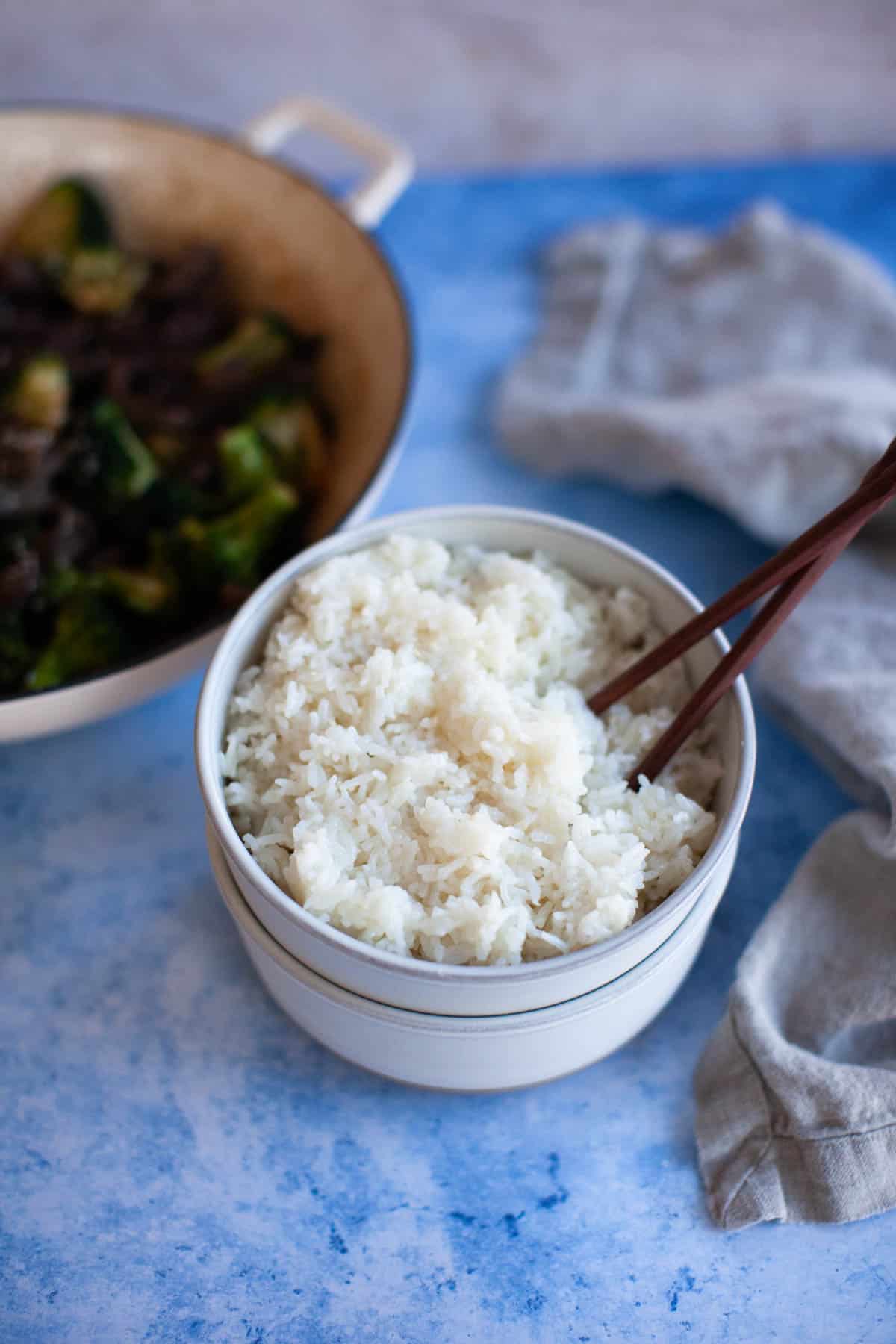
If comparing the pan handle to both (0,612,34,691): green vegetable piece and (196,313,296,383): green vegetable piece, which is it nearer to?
(196,313,296,383): green vegetable piece

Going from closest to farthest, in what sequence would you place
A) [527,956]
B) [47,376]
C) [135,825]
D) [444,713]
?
[527,956] → [444,713] → [135,825] → [47,376]

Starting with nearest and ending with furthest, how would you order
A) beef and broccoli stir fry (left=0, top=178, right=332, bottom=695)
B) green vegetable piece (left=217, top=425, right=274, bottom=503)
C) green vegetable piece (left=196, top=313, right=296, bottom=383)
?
1. beef and broccoli stir fry (left=0, top=178, right=332, bottom=695)
2. green vegetable piece (left=217, top=425, right=274, bottom=503)
3. green vegetable piece (left=196, top=313, right=296, bottom=383)

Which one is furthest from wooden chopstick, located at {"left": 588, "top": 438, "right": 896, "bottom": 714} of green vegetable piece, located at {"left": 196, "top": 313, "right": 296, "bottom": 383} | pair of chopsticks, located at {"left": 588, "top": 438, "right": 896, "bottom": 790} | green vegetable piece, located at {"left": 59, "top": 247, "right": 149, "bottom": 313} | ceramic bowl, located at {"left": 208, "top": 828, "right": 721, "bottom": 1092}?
green vegetable piece, located at {"left": 59, "top": 247, "right": 149, "bottom": 313}

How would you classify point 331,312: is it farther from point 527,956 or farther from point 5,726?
point 527,956

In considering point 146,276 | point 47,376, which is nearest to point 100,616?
point 47,376

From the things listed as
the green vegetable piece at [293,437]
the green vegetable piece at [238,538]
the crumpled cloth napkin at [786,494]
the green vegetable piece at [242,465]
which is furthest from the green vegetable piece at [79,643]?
the crumpled cloth napkin at [786,494]

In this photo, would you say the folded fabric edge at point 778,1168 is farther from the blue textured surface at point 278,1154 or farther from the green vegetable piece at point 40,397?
the green vegetable piece at point 40,397

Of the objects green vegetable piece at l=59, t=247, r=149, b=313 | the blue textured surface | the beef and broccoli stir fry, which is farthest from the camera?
green vegetable piece at l=59, t=247, r=149, b=313
